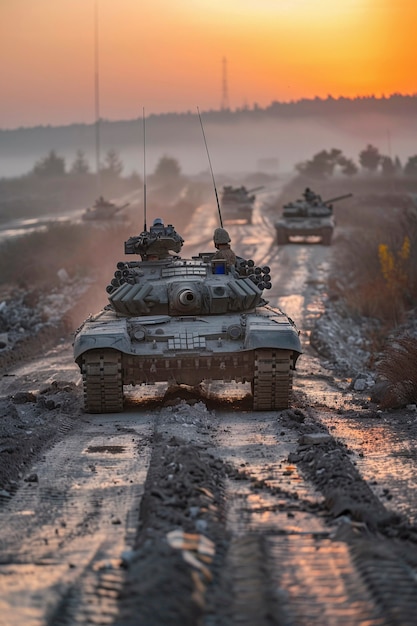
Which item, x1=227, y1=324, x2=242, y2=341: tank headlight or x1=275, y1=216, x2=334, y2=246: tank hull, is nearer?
x1=227, y1=324, x2=242, y2=341: tank headlight

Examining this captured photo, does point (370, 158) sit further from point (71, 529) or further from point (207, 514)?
point (71, 529)

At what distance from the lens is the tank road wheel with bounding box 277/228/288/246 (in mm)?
43906

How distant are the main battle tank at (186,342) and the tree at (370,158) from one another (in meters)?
82.2

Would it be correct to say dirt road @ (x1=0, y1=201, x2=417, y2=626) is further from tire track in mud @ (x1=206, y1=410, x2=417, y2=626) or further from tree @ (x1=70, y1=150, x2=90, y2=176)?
tree @ (x1=70, y1=150, x2=90, y2=176)

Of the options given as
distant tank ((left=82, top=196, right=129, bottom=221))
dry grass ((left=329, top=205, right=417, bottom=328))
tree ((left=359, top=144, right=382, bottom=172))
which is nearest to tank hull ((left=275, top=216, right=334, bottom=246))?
dry grass ((left=329, top=205, right=417, bottom=328))

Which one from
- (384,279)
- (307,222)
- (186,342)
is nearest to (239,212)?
(307,222)

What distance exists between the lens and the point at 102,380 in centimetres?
1462

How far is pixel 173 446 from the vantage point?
11.5 meters

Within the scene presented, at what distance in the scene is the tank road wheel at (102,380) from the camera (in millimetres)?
14508

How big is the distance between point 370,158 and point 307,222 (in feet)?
179

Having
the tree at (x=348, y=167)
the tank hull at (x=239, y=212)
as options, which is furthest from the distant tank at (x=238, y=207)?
the tree at (x=348, y=167)

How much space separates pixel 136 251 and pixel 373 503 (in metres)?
9.25

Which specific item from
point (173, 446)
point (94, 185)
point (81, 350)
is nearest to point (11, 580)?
point (173, 446)

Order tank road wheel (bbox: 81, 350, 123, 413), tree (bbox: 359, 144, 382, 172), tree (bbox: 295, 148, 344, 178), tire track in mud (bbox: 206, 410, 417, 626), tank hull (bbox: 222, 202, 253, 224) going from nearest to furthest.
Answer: tire track in mud (bbox: 206, 410, 417, 626), tank road wheel (bbox: 81, 350, 123, 413), tank hull (bbox: 222, 202, 253, 224), tree (bbox: 295, 148, 344, 178), tree (bbox: 359, 144, 382, 172)
